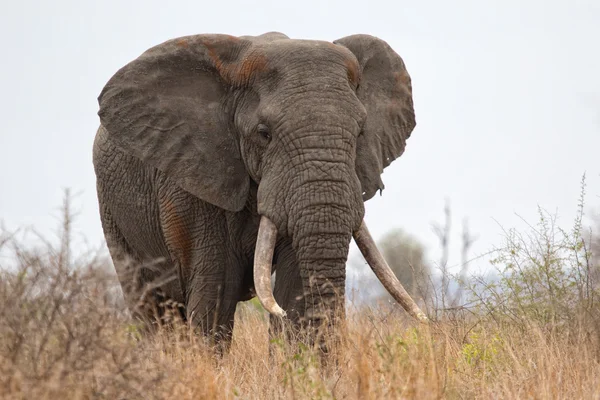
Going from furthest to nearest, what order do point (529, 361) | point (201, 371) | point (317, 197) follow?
1. point (317, 197)
2. point (529, 361)
3. point (201, 371)

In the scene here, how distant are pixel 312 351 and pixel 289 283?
226 cm

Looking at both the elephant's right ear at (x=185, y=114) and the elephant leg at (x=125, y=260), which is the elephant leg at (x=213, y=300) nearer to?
the elephant's right ear at (x=185, y=114)

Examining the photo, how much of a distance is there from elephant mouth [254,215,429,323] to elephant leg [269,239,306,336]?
45 cm

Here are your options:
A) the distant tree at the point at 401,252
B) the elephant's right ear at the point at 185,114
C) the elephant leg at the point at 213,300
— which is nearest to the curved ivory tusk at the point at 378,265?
the elephant's right ear at the point at 185,114

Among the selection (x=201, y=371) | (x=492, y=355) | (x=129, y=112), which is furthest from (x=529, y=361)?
(x=129, y=112)

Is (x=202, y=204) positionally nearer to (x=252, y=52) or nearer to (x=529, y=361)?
(x=252, y=52)

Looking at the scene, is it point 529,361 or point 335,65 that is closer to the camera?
point 529,361

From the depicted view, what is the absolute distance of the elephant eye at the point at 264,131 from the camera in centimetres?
872

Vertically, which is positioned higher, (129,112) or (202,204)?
(129,112)

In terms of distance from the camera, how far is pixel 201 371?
7086mm

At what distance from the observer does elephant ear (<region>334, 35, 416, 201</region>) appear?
932 cm

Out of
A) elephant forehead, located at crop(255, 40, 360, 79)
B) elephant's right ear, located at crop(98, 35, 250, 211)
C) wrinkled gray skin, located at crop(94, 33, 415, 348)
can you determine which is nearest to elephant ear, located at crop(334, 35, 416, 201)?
wrinkled gray skin, located at crop(94, 33, 415, 348)

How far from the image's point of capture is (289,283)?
9031 mm

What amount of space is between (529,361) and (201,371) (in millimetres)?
2217
